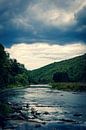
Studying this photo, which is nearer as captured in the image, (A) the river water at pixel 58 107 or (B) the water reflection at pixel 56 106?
(A) the river water at pixel 58 107

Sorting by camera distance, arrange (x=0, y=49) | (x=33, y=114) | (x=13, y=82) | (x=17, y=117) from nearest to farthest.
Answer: (x=17, y=117) < (x=33, y=114) < (x=0, y=49) < (x=13, y=82)

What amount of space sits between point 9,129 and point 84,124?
36.4 ft

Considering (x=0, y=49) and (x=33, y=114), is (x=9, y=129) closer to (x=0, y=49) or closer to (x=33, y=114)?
(x=33, y=114)

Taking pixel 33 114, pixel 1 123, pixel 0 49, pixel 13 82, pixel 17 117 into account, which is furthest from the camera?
pixel 13 82

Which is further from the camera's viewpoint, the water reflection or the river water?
the water reflection

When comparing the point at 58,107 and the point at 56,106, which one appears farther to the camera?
the point at 56,106

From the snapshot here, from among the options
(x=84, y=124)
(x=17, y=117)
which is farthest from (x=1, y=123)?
(x=84, y=124)

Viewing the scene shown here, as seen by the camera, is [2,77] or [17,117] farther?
[2,77]

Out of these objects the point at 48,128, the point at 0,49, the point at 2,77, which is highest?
the point at 0,49

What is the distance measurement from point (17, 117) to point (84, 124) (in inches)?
373

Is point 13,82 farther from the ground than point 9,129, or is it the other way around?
point 13,82

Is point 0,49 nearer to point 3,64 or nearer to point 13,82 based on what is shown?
point 3,64

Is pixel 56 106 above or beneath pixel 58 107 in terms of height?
above

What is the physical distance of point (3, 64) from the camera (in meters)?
143
